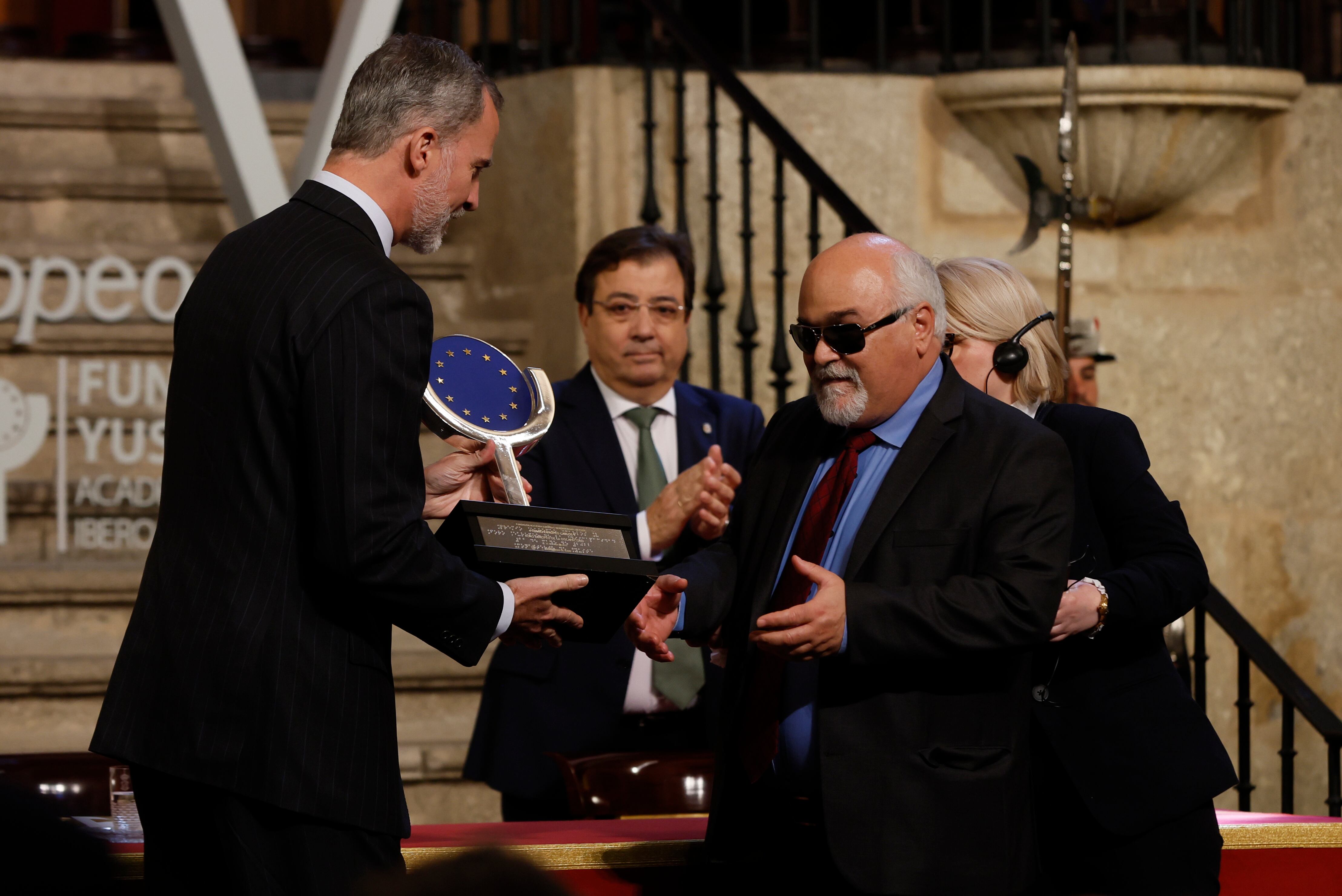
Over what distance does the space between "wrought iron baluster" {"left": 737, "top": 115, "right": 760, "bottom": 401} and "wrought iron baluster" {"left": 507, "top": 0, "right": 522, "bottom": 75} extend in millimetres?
954

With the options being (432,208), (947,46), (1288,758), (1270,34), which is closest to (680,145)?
(947,46)

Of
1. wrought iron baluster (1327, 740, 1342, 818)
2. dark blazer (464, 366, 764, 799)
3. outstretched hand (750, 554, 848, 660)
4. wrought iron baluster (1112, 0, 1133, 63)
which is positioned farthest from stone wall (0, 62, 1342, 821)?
outstretched hand (750, 554, 848, 660)

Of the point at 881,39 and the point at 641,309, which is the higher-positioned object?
the point at 881,39

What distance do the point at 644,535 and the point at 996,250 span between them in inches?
112

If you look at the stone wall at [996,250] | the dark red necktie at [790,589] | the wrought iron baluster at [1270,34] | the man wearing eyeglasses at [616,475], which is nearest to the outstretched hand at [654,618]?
the dark red necktie at [790,589]

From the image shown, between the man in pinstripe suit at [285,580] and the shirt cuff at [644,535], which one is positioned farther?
the shirt cuff at [644,535]

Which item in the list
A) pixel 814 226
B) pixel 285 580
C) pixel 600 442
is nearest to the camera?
pixel 285 580

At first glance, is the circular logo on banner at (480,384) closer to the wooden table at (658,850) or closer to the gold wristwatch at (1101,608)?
the wooden table at (658,850)

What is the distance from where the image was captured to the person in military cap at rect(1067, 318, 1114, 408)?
4.65 metres

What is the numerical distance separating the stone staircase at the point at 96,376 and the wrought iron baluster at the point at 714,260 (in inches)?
31.8

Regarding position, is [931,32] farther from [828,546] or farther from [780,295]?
[828,546]

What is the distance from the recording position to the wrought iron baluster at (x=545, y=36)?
5551mm

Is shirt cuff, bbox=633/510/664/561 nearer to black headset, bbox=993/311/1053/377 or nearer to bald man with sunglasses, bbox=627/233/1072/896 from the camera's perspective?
bald man with sunglasses, bbox=627/233/1072/896

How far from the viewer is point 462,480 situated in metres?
2.70
